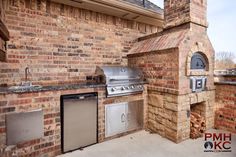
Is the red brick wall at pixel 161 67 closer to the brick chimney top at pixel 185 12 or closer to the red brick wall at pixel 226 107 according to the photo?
the brick chimney top at pixel 185 12

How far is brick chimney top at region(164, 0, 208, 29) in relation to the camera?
3586mm

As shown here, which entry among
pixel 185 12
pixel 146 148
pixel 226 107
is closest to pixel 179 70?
pixel 185 12

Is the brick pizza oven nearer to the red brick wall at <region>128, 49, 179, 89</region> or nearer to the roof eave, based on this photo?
the red brick wall at <region>128, 49, 179, 89</region>

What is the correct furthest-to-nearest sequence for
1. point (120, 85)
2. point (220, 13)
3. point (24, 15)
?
point (220, 13) → point (120, 85) → point (24, 15)

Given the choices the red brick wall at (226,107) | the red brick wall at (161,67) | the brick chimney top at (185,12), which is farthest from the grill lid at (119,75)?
the red brick wall at (226,107)

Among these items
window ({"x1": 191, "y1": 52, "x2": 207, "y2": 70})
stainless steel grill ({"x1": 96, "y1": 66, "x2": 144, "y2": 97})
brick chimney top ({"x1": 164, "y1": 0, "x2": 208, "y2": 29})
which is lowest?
stainless steel grill ({"x1": 96, "y1": 66, "x2": 144, "y2": 97})

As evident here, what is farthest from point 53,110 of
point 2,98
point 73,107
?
point 2,98

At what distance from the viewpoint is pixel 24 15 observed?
3295 millimetres

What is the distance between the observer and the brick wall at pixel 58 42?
3219 millimetres

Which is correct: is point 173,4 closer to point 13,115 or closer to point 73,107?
point 73,107

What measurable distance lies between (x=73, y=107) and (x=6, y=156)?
1.19 metres

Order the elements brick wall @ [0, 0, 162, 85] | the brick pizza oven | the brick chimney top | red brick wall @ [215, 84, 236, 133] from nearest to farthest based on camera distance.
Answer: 1. brick wall @ [0, 0, 162, 85]
2. the brick pizza oven
3. the brick chimney top
4. red brick wall @ [215, 84, 236, 133]

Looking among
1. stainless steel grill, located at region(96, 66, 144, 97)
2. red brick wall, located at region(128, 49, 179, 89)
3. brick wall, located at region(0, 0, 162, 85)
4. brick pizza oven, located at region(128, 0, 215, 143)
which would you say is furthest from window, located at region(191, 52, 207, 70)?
brick wall, located at region(0, 0, 162, 85)

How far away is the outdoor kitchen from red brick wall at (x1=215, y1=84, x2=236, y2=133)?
15 centimetres
